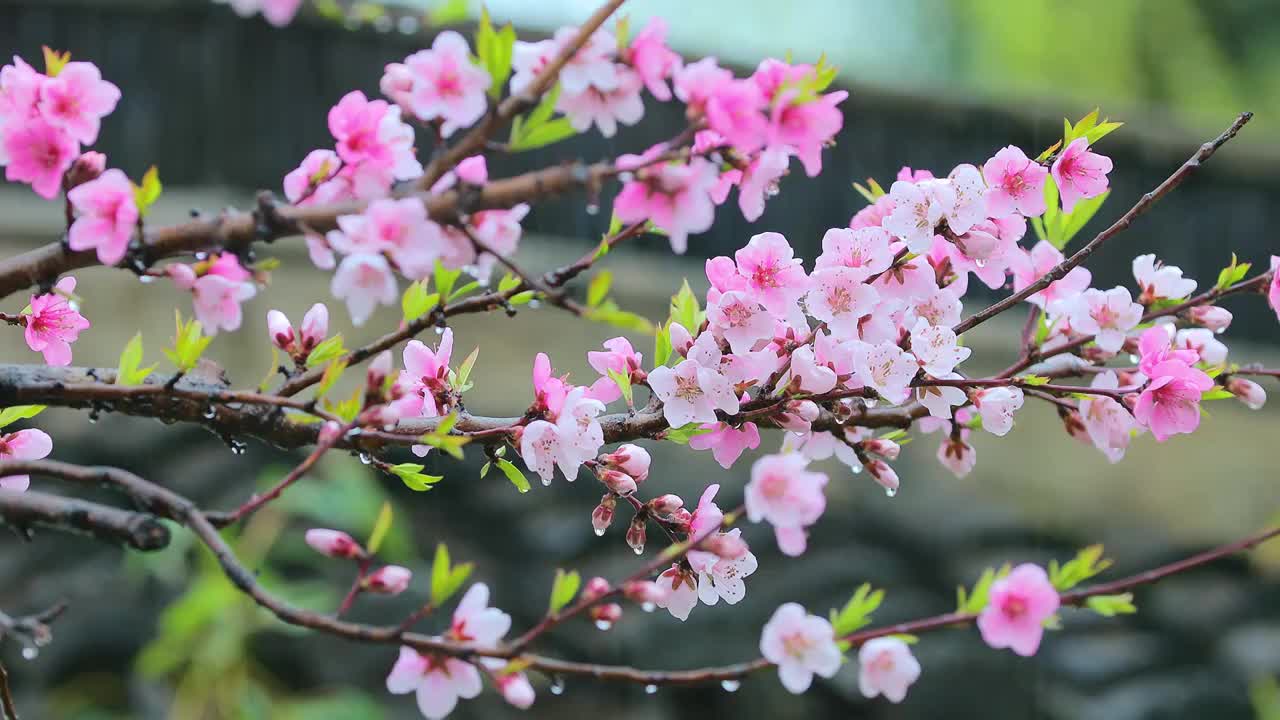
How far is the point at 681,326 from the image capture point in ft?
2.04

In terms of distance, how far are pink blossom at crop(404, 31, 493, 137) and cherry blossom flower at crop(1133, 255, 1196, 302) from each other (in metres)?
0.41

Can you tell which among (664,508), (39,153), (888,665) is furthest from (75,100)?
(888,665)

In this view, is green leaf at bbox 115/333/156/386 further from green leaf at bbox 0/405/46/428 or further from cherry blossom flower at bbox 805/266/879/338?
cherry blossom flower at bbox 805/266/879/338

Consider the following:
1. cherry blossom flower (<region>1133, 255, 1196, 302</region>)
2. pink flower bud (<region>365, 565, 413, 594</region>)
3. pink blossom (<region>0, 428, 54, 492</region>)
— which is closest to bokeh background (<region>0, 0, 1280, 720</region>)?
pink blossom (<region>0, 428, 54, 492</region>)

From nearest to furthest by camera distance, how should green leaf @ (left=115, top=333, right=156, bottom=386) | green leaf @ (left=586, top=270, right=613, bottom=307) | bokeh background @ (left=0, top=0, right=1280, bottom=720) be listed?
green leaf @ (left=586, top=270, right=613, bottom=307) → green leaf @ (left=115, top=333, right=156, bottom=386) → bokeh background @ (left=0, top=0, right=1280, bottom=720)

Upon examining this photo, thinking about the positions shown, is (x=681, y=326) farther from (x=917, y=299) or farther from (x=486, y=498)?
(x=486, y=498)

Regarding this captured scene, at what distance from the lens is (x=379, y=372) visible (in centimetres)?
50

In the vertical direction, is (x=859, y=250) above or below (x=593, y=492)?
above

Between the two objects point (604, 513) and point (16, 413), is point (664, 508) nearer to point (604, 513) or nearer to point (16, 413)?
point (604, 513)

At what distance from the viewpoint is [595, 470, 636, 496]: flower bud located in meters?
0.58

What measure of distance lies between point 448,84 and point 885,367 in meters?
0.26

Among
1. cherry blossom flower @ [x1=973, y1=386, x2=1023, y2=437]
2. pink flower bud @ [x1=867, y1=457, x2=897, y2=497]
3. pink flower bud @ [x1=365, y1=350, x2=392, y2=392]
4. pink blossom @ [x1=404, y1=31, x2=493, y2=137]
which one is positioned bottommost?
pink flower bud @ [x1=365, y1=350, x2=392, y2=392]

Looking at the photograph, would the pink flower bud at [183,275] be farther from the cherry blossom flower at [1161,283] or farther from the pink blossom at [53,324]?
the cherry blossom flower at [1161,283]

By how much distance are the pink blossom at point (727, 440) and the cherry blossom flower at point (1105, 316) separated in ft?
0.65
